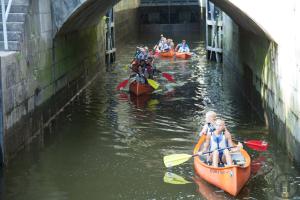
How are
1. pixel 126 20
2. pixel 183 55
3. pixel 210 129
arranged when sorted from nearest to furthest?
1. pixel 210 129
2. pixel 183 55
3. pixel 126 20

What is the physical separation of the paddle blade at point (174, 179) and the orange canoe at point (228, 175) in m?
0.41

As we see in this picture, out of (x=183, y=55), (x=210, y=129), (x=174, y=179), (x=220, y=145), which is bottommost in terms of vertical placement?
(x=174, y=179)

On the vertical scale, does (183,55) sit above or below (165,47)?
below

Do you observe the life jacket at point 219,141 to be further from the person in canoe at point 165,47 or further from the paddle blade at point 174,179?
the person in canoe at point 165,47

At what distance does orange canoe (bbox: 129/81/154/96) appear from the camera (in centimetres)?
1973

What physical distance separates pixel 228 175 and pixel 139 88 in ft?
33.7

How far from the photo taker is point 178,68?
26812mm

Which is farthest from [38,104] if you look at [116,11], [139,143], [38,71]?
[116,11]

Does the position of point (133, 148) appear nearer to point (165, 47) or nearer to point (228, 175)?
point (228, 175)

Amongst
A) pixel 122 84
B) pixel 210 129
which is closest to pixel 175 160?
pixel 210 129

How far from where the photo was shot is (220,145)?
10.5 m

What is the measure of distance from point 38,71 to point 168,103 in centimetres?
552

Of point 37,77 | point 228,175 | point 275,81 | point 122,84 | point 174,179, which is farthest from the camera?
point 122,84

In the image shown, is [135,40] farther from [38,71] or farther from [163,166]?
[163,166]
